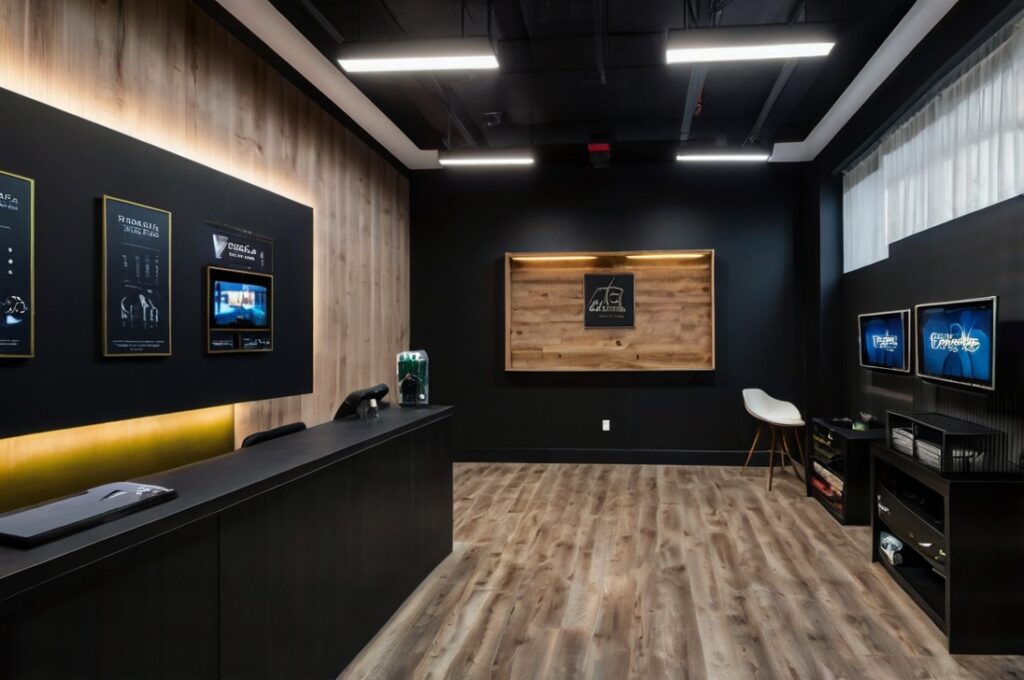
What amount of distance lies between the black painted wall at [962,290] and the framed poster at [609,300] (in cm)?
219

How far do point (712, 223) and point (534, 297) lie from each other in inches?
83.8

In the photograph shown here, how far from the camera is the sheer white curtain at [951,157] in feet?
10.6

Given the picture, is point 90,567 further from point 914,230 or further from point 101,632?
point 914,230

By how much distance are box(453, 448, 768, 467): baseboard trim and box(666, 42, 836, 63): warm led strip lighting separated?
4.30 metres

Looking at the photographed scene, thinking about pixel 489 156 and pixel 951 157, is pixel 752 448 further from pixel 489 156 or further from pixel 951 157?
pixel 489 156

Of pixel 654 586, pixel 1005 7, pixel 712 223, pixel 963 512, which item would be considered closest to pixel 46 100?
pixel 654 586

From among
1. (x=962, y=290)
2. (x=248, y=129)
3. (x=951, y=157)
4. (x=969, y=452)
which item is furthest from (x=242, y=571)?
(x=951, y=157)

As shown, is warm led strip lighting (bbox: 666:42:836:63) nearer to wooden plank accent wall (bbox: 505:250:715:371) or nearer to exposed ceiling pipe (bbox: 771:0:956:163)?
exposed ceiling pipe (bbox: 771:0:956:163)

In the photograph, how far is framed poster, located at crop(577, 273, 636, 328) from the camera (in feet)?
21.5

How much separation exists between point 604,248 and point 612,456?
2.34 meters

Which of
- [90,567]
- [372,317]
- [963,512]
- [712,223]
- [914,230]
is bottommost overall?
[963,512]

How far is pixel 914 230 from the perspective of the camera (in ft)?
14.4

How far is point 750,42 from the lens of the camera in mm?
3248

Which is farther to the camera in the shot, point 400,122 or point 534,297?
point 534,297
